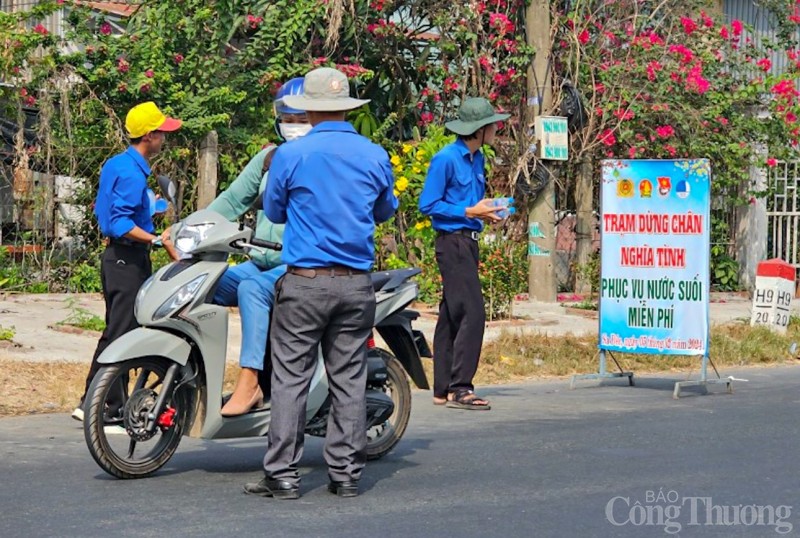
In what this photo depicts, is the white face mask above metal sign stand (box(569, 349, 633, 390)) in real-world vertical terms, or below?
above

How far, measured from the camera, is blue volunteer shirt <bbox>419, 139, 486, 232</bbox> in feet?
30.2

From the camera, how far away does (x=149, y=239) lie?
7.93 m

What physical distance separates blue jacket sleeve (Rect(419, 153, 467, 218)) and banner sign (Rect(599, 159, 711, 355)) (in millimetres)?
1984

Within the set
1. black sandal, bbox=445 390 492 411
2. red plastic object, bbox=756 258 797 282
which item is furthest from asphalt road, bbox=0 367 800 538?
red plastic object, bbox=756 258 797 282

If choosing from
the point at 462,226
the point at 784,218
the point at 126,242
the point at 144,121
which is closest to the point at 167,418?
the point at 126,242

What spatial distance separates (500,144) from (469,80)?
0.81 meters

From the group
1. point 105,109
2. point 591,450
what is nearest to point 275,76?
point 105,109

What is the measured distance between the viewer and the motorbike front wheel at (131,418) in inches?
252

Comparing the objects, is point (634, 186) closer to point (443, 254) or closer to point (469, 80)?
point (443, 254)

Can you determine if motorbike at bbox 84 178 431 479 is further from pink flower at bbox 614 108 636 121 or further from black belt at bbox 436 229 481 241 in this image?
pink flower at bbox 614 108 636 121

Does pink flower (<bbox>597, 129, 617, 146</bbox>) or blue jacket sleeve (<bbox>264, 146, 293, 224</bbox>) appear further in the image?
pink flower (<bbox>597, 129, 617, 146</bbox>)

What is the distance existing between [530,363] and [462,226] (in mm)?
2828

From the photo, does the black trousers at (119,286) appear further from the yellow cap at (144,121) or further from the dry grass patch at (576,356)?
the dry grass patch at (576,356)

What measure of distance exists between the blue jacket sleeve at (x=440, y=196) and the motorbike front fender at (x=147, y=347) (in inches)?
113
